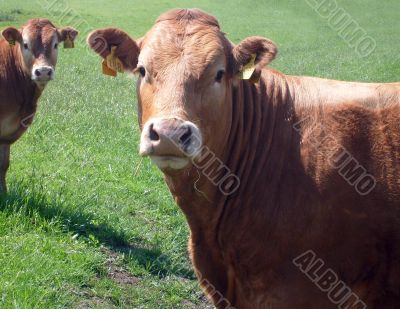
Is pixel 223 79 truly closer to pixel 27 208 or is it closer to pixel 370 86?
pixel 370 86

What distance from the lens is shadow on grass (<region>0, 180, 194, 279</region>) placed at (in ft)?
20.1

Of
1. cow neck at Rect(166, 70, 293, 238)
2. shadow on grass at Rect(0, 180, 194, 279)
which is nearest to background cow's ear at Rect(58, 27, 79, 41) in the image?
shadow on grass at Rect(0, 180, 194, 279)

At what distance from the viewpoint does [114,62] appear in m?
4.51

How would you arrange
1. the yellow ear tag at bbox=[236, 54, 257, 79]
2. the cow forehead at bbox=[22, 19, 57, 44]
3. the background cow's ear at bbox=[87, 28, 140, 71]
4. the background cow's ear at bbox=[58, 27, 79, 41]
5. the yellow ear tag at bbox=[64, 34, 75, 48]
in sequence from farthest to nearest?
the yellow ear tag at bbox=[64, 34, 75, 48]
the background cow's ear at bbox=[58, 27, 79, 41]
the cow forehead at bbox=[22, 19, 57, 44]
the background cow's ear at bbox=[87, 28, 140, 71]
the yellow ear tag at bbox=[236, 54, 257, 79]

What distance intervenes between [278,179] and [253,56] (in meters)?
0.85

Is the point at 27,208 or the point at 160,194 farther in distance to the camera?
the point at 160,194

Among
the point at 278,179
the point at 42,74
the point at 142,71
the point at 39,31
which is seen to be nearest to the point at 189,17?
the point at 142,71

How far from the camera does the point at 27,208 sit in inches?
249

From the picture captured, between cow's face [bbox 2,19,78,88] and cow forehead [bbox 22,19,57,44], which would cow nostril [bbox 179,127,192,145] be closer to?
cow's face [bbox 2,19,78,88]

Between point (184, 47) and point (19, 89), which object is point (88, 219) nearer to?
point (184, 47)


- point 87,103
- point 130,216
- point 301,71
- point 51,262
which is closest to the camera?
point 51,262

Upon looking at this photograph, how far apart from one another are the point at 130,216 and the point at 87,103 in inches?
271

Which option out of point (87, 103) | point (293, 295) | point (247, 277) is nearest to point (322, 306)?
point (293, 295)

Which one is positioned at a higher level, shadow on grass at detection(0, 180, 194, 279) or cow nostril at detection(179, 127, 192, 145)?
cow nostril at detection(179, 127, 192, 145)
